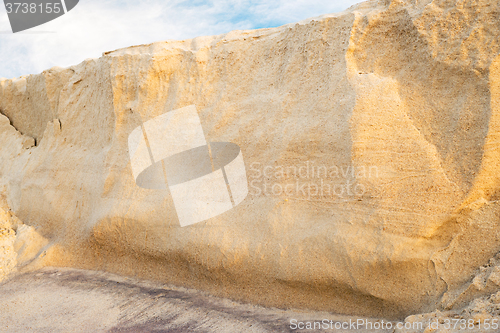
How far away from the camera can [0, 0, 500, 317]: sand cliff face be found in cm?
308

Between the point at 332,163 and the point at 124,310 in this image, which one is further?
the point at 124,310

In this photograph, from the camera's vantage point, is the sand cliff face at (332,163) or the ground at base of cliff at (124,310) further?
the ground at base of cliff at (124,310)

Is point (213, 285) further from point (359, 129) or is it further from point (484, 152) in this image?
point (484, 152)

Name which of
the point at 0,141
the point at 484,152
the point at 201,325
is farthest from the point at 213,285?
the point at 0,141

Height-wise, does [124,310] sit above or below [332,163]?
below

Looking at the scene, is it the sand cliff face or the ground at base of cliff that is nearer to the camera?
the sand cliff face

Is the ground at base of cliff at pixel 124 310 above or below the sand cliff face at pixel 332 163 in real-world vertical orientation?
below

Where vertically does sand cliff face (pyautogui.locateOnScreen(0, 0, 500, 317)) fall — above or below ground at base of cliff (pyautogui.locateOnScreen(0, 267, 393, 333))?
above

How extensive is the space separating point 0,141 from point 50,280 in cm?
386

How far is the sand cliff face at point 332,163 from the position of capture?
10.1 ft

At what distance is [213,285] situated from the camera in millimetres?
3926

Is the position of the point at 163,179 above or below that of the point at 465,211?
above

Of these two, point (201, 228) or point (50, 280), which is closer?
point (201, 228)

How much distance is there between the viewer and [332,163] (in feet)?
11.4
